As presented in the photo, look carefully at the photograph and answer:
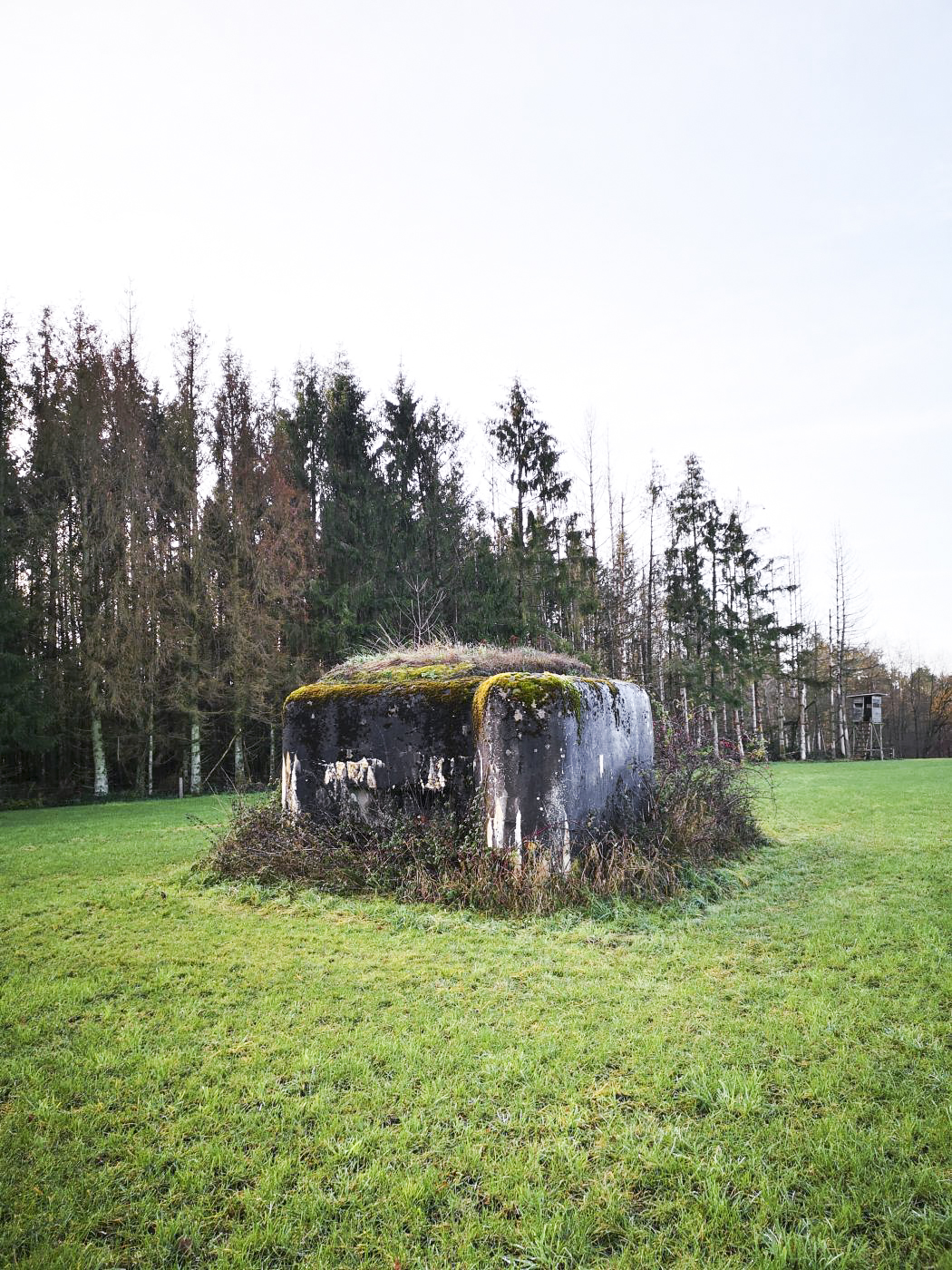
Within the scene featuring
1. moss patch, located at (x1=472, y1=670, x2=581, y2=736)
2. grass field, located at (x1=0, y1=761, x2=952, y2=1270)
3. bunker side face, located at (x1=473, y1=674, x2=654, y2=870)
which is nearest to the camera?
grass field, located at (x1=0, y1=761, x2=952, y2=1270)

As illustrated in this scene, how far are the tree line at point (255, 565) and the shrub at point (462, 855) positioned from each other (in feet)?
12.6

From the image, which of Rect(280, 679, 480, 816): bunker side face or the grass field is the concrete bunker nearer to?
Rect(280, 679, 480, 816): bunker side face

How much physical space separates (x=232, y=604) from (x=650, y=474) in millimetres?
17554

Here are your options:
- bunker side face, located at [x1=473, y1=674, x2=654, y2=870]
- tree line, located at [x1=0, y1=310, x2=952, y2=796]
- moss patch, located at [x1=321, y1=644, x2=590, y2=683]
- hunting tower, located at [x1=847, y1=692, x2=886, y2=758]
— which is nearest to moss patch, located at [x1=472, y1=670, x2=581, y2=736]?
bunker side face, located at [x1=473, y1=674, x2=654, y2=870]

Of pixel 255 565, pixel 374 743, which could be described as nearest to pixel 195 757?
pixel 255 565

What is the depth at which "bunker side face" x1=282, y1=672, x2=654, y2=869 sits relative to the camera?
5.73 m

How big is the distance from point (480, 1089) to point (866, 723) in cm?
3802

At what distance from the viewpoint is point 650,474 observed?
26828mm

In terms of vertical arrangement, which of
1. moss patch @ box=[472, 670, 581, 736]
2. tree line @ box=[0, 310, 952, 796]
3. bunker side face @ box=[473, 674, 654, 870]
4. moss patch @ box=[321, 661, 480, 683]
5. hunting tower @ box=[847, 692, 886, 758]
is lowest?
hunting tower @ box=[847, 692, 886, 758]

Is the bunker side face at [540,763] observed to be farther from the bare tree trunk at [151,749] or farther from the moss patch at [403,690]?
the bare tree trunk at [151,749]

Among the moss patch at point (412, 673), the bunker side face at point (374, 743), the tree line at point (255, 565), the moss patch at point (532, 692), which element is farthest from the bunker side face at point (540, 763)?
the tree line at point (255, 565)

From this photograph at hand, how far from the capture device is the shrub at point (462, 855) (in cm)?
543

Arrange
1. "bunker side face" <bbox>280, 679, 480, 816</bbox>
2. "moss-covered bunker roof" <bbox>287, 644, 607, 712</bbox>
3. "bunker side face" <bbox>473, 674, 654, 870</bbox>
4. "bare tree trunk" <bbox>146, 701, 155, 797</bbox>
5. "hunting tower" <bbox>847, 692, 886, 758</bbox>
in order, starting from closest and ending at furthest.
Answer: "bunker side face" <bbox>473, 674, 654, 870</bbox> < "moss-covered bunker roof" <bbox>287, 644, 607, 712</bbox> < "bunker side face" <bbox>280, 679, 480, 816</bbox> < "bare tree trunk" <bbox>146, 701, 155, 797</bbox> < "hunting tower" <bbox>847, 692, 886, 758</bbox>

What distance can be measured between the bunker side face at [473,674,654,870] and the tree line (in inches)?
190
